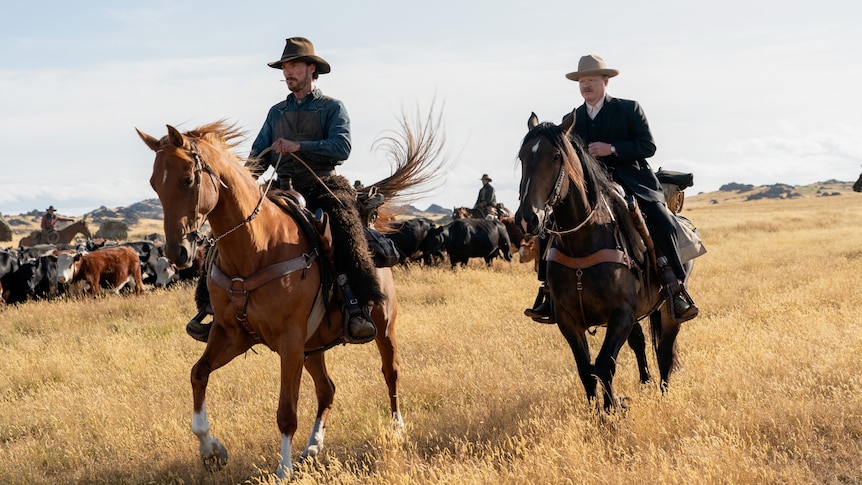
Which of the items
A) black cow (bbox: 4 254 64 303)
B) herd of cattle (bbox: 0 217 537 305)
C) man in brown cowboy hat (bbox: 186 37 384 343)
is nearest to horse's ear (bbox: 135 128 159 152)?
man in brown cowboy hat (bbox: 186 37 384 343)

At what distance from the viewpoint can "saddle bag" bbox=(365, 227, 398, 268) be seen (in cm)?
706

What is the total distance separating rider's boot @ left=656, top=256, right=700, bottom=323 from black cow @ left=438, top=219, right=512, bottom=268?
16.8 metres

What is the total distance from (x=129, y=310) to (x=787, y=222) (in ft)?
110

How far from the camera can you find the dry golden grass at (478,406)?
552 cm

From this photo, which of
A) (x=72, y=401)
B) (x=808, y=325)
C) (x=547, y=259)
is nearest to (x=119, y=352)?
(x=72, y=401)

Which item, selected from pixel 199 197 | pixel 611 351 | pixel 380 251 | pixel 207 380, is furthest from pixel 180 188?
pixel 611 351

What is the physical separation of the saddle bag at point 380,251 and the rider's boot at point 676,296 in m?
2.48

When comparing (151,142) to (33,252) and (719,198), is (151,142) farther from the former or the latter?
(719,198)

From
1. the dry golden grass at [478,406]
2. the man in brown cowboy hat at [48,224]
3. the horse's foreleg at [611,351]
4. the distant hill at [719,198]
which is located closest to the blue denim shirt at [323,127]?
the dry golden grass at [478,406]

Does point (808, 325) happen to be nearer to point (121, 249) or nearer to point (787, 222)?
point (121, 249)

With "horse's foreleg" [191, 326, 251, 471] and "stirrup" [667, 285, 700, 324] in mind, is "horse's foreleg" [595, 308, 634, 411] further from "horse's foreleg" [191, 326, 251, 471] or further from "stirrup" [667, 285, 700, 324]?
"horse's foreleg" [191, 326, 251, 471]

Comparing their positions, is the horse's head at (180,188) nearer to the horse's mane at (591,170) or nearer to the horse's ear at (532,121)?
the horse's ear at (532,121)

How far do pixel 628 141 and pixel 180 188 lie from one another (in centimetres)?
423

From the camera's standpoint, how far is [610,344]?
251 inches
